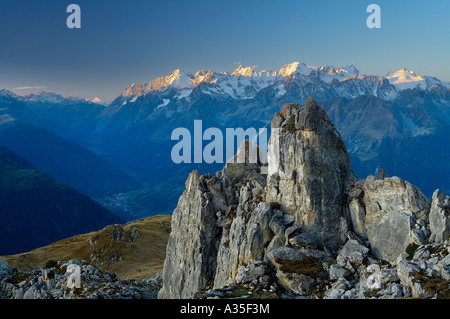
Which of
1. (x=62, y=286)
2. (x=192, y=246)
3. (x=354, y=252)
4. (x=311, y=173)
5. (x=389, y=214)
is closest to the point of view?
(x=354, y=252)

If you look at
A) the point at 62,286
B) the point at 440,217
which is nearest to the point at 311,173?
the point at 440,217

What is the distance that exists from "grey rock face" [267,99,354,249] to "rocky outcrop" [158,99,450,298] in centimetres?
17

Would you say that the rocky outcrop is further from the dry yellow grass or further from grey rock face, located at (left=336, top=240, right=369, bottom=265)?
the dry yellow grass

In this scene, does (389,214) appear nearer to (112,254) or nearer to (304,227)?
(304,227)

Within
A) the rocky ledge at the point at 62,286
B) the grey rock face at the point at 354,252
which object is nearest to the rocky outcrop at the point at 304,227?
the grey rock face at the point at 354,252

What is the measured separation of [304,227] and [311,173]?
934 centimetres

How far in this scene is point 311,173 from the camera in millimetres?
58656

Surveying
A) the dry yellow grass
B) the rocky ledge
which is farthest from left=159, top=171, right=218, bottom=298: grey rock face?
the dry yellow grass

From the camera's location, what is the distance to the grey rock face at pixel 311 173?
5681 centimetres

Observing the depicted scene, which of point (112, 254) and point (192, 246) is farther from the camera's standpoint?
point (112, 254)

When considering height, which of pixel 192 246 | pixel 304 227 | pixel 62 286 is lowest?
pixel 62 286

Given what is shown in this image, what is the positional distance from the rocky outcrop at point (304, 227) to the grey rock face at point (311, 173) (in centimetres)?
17
